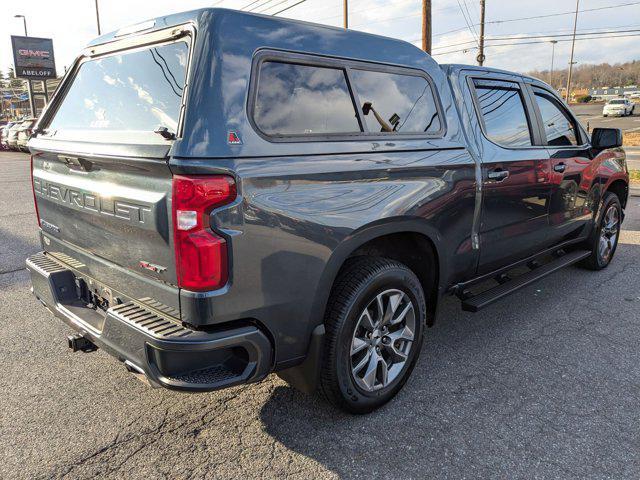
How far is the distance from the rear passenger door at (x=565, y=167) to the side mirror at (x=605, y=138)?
82 millimetres

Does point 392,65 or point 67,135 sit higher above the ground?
point 392,65

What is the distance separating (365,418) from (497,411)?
76cm

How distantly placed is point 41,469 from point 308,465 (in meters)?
1.27

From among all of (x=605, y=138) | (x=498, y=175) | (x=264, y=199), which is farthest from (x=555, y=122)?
(x=264, y=199)

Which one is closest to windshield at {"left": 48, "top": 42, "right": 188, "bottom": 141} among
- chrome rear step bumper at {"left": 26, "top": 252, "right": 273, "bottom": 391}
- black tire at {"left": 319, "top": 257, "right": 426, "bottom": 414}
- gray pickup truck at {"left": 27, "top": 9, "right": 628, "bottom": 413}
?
gray pickup truck at {"left": 27, "top": 9, "right": 628, "bottom": 413}

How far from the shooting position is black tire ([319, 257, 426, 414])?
2564mm

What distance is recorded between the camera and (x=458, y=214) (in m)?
3.21

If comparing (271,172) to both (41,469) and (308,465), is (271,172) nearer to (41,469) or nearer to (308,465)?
(308,465)

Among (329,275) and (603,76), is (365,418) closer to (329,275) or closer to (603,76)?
(329,275)

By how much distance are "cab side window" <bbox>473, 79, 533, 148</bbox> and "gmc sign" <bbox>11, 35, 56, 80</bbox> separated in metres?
45.1

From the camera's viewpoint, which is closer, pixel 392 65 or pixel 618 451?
pixel 618 451

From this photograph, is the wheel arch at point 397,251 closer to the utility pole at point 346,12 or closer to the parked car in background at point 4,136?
the utility pole at point 346,12

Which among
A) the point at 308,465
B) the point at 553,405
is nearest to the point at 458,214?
the point at 553,405

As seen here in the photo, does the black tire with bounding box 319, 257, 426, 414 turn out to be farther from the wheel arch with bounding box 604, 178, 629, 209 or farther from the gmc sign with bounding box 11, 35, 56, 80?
the gmc sign with bounding box 11, 35, 56, 80
